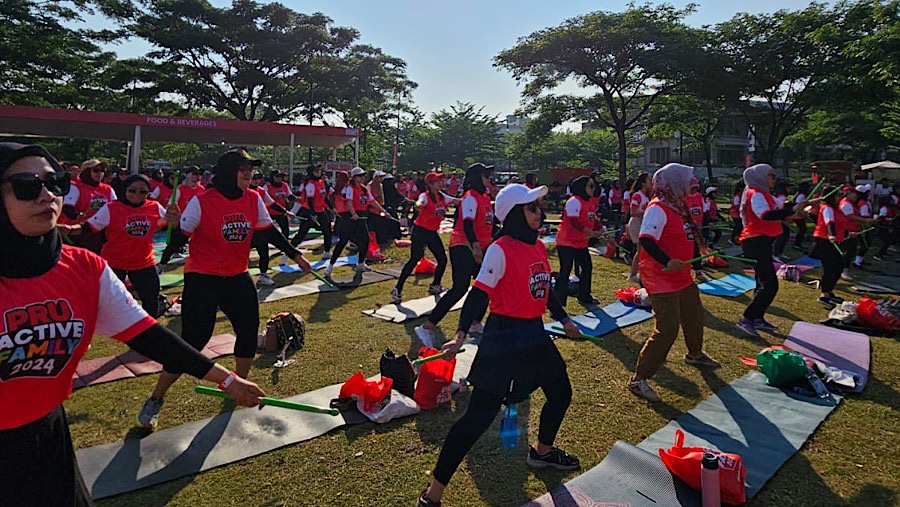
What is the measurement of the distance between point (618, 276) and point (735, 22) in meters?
18.1

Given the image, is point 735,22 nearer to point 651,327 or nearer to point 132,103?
point 651,327

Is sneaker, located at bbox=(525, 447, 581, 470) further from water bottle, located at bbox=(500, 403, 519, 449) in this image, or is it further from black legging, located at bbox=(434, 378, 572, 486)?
black legging, located at bbox=(434, 378, 572, 486)

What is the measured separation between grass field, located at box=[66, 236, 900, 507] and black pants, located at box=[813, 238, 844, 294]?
204cm

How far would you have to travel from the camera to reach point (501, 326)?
3271 millimetres

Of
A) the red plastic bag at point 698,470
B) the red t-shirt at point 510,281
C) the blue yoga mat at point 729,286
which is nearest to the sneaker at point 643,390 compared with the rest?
the red plastic bag at point 698,470

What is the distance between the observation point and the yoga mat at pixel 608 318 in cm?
691

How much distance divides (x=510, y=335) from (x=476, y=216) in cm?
374

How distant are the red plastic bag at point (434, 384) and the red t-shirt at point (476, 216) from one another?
233 cm

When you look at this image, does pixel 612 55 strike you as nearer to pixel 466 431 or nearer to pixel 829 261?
pixel 829 261

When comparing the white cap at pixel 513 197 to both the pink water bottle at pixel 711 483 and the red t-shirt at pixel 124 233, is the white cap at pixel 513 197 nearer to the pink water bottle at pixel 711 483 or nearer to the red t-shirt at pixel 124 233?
the pink water bottle at pixel 711 483

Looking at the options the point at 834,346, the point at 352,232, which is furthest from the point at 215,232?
the point at 834,346

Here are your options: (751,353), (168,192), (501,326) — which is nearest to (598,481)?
(501,326)

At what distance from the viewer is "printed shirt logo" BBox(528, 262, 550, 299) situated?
331 cm

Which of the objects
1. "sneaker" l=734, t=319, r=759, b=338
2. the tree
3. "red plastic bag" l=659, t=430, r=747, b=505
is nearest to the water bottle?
"red plastic bag" l=659, t=430, r=747, b=505
